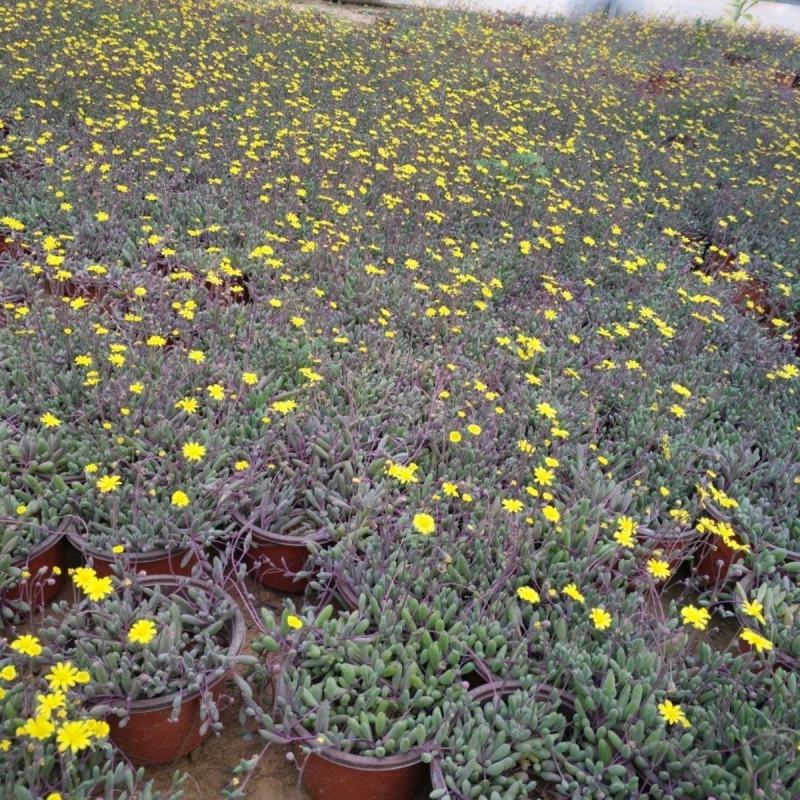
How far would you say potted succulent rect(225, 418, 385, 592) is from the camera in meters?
3.06

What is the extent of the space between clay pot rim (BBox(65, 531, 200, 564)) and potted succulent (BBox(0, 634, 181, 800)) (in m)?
0.54

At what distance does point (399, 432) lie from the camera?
368cm

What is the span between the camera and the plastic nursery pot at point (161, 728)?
2.29 m

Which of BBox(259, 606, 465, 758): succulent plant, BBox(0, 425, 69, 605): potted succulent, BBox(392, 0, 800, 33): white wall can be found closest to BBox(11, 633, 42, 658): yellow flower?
BBox(0, 425, 69, 605): potted succulent

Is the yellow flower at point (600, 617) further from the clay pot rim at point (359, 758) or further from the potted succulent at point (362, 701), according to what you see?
the clay pot rim at point (359, 758)

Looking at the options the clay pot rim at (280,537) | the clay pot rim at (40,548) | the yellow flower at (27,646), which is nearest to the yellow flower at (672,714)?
the clay pot rim at (280,537)

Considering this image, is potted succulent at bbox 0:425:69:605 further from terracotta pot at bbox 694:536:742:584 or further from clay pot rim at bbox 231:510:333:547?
terracotta pot at bbox 694:536:742:584

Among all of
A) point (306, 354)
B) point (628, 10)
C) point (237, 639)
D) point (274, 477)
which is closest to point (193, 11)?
point (306, 354)

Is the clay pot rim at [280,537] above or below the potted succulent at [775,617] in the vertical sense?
below

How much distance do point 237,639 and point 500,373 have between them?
96.1 inches

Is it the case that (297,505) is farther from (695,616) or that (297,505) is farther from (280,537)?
(695,616)

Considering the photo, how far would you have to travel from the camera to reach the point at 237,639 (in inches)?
101

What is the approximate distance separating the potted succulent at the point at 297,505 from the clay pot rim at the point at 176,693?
0.96 feet

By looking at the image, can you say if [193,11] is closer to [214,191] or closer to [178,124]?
[178,124]
